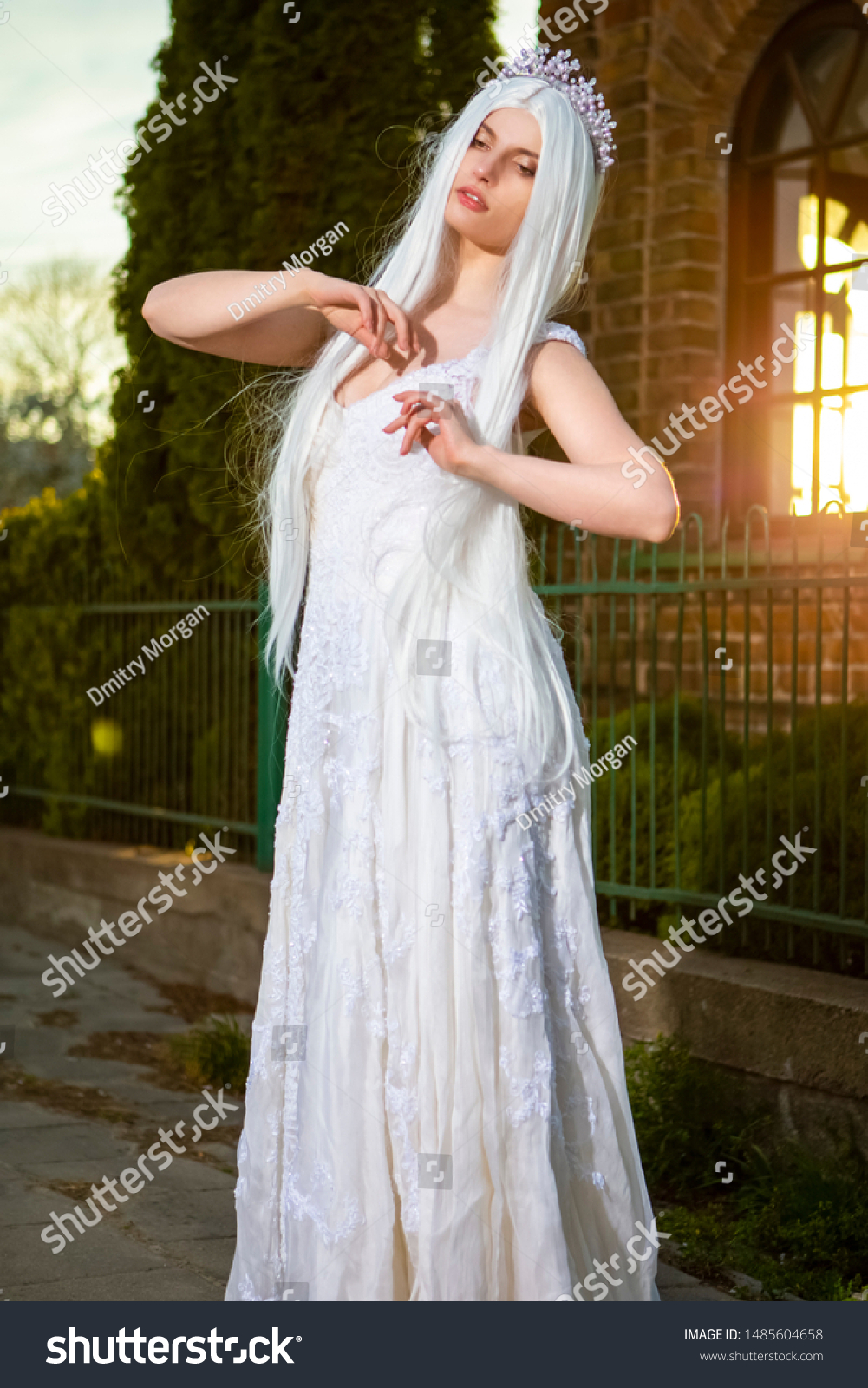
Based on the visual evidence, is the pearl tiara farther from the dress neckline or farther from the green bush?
the green bush

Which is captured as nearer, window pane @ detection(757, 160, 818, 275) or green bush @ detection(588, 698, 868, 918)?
green bush @ detection(588, 698, 868, 918)

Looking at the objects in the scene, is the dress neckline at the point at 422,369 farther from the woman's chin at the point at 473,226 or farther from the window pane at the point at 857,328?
the window pane at the point at 857,328

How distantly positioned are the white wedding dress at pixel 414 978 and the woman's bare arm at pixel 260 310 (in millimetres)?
131

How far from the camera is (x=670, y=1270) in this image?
3.67 meters

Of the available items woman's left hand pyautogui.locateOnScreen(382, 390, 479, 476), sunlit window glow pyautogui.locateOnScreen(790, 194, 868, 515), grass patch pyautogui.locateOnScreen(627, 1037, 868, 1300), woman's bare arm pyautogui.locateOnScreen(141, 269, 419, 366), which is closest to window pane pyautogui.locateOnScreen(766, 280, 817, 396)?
sunlit window glow pyautogui.locateOnScreen(790, 194, 868, 515)

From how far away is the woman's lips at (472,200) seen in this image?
2.46m

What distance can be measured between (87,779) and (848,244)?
4.93 meters

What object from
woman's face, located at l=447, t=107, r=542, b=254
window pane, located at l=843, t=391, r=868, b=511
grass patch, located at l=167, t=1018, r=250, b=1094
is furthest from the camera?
window pane, located at l=843, t=391, r=868, b=511

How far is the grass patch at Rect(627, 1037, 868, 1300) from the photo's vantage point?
140 inches

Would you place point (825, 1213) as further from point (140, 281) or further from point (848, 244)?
point (140, 281)

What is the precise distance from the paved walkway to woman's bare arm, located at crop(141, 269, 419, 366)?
6.90 ft

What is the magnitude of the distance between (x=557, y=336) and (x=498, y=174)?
11.1 inches
